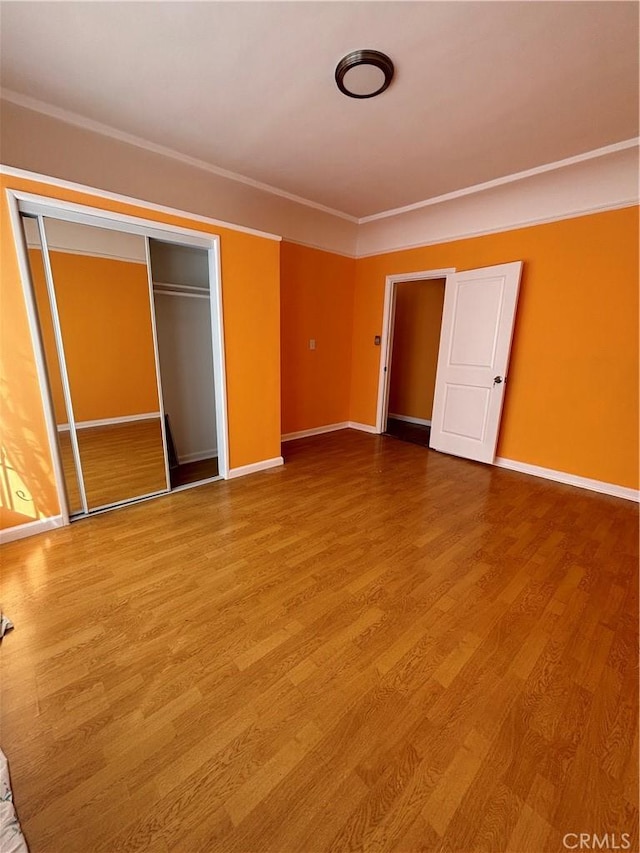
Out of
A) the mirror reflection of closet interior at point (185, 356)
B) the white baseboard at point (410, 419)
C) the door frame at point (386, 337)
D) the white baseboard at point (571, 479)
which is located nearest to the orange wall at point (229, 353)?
the mirror reflection of closet interior at point (185, 356)

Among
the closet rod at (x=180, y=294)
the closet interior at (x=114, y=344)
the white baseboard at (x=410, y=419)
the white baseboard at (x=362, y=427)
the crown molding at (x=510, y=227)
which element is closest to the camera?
the closet interior at (x=114, y=344)

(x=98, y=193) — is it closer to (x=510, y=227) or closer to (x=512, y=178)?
(x=512, y=178)

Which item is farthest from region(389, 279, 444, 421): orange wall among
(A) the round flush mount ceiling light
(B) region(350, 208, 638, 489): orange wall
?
(A) the round flush mount ceiling light

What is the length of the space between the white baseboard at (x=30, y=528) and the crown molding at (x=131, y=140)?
2882 mm

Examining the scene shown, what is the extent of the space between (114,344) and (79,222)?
81 centimetres

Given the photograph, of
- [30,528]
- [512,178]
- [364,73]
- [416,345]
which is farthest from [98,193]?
[416,345]

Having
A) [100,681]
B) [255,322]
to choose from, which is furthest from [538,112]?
[100,681]

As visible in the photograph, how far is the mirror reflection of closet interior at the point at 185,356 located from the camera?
3.13 metres

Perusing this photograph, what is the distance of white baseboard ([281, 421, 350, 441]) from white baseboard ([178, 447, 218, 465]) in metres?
1.00

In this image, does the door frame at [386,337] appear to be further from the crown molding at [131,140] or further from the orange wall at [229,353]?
the orange wall at [229,353]

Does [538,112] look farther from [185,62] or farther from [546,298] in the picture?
[185,62]

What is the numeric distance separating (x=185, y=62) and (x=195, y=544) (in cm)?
292

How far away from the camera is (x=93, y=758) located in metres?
1.18

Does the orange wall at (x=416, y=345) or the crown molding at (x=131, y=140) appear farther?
the orange wall at (x=416, y=345)
